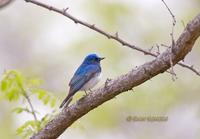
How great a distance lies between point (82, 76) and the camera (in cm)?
492

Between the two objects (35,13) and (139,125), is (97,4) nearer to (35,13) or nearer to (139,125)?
(35,13)

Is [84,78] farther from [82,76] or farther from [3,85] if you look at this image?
[3,85]

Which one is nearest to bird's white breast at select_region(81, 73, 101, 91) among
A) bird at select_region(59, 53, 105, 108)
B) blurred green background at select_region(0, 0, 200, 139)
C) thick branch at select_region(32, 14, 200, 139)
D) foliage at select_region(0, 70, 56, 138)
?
bird at select_region(59, 53, 105, 108)

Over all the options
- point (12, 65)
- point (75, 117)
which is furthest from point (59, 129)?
point (12, 65)

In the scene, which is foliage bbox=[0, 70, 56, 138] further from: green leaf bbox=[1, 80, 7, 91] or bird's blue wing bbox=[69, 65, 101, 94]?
bird's blue wing bbox=[69, 65, 101, 94]

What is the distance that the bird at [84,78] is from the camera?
4.77 m

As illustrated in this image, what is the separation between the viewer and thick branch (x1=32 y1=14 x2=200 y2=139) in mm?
3770

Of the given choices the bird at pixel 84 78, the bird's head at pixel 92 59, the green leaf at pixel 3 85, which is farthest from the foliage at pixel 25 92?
the bird's head at pixel 92 59

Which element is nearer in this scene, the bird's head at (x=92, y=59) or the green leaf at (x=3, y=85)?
the green leaf at (x=3, y=85)

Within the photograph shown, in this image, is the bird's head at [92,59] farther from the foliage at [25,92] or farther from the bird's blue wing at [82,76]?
the foliage at [25,92]

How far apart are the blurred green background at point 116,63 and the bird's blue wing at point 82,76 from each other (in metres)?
→ 3.94

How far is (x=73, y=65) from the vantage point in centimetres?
1062

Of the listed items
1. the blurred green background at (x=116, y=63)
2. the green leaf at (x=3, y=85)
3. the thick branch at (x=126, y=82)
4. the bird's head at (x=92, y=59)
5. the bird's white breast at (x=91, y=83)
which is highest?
the blurred green background at (x=116, y=63)

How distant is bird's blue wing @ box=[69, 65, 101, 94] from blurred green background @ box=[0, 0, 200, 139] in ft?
12.9
